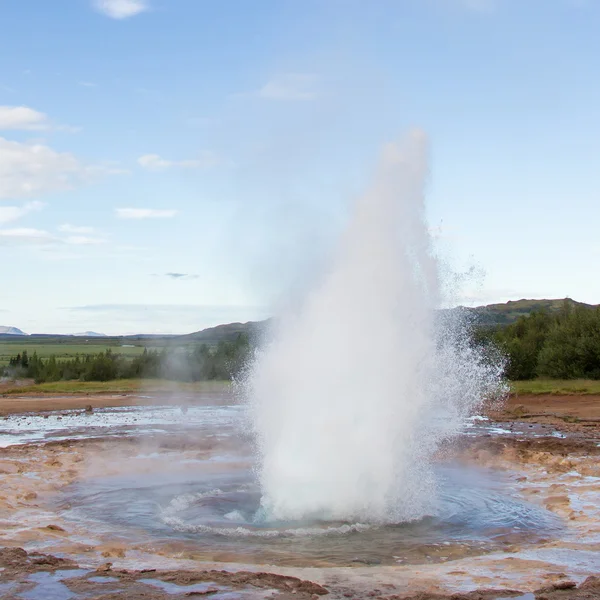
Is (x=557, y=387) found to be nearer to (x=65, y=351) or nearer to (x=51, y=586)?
(x=51, y=586)

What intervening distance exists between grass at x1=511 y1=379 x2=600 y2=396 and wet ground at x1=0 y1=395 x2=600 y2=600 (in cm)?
1624

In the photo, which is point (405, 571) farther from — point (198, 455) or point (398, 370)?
point (198, 455)

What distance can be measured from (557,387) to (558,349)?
12.7ft

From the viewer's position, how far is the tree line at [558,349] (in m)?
37.9

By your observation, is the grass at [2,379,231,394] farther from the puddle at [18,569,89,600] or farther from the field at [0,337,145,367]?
the field at [0,337,145,367]

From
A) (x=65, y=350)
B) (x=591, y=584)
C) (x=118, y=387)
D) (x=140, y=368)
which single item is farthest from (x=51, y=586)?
(x=65, y=350)

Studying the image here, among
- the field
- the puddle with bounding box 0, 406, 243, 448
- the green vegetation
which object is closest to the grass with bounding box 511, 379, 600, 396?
the green vegetation

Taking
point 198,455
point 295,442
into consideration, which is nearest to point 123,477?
point 198,455

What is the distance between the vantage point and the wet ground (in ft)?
23.6

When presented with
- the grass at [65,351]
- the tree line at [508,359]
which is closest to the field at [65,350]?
the grass at [65,351]

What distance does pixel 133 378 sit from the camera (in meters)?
57.2

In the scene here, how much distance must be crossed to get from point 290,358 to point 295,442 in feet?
4.50

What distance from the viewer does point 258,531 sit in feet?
32.4

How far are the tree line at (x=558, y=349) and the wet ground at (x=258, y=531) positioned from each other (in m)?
20.2
